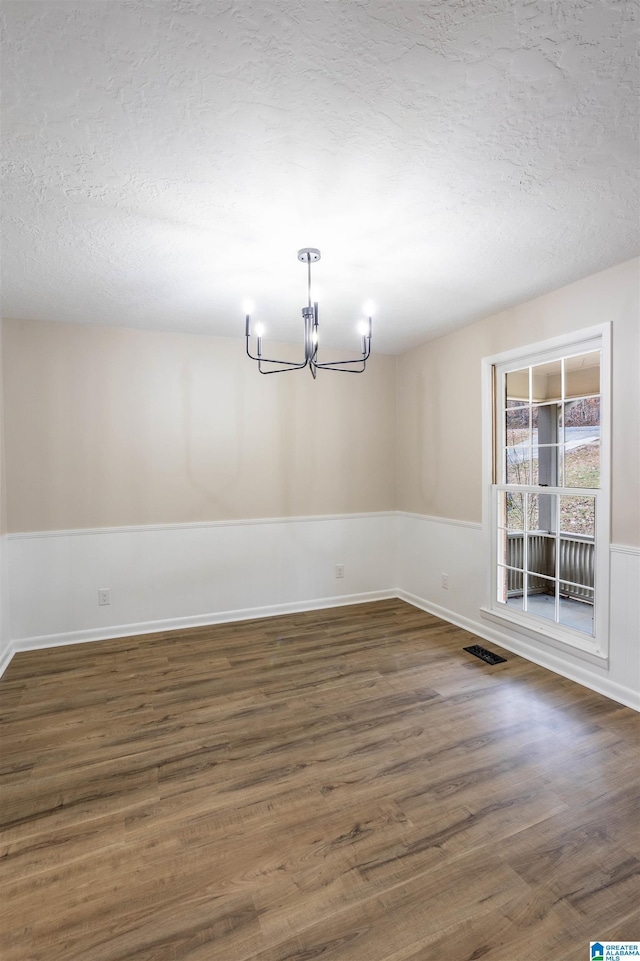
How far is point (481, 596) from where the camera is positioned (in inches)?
151

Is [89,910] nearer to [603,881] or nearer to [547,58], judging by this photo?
[603,881]

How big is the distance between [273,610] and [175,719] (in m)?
1.84

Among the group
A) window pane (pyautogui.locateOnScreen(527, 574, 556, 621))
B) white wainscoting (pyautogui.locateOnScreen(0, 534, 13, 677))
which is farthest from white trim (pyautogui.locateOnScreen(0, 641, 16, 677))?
window pane (pyautogui.locateOnScreen(527, 574, 556, 621))

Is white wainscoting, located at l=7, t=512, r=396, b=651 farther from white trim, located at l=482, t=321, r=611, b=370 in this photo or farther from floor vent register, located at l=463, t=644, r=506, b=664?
white trim, located at l=482, t=321, r=611, b=370

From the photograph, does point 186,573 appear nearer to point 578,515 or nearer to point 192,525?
point 192,525

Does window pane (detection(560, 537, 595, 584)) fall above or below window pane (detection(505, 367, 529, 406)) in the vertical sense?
below

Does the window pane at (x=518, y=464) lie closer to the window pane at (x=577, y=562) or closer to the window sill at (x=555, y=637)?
the window pane at (x=577, y=562)

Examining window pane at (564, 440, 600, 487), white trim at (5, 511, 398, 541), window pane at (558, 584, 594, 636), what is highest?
window pane at (564, 440, 600, 487)

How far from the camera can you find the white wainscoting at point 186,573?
12.1 feet

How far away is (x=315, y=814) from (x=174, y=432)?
3.11 m

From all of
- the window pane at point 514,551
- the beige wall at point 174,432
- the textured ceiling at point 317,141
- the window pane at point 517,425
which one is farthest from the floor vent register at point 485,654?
the textured ceiling at point 317,141

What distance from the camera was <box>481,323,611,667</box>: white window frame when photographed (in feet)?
9.28

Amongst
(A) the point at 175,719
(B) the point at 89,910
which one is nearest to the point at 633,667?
(A) the point at 175,719

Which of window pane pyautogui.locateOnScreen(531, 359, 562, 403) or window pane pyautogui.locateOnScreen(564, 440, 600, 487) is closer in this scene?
window pane pyautogui.locateOnScreen(564, 440, 600, 487)
